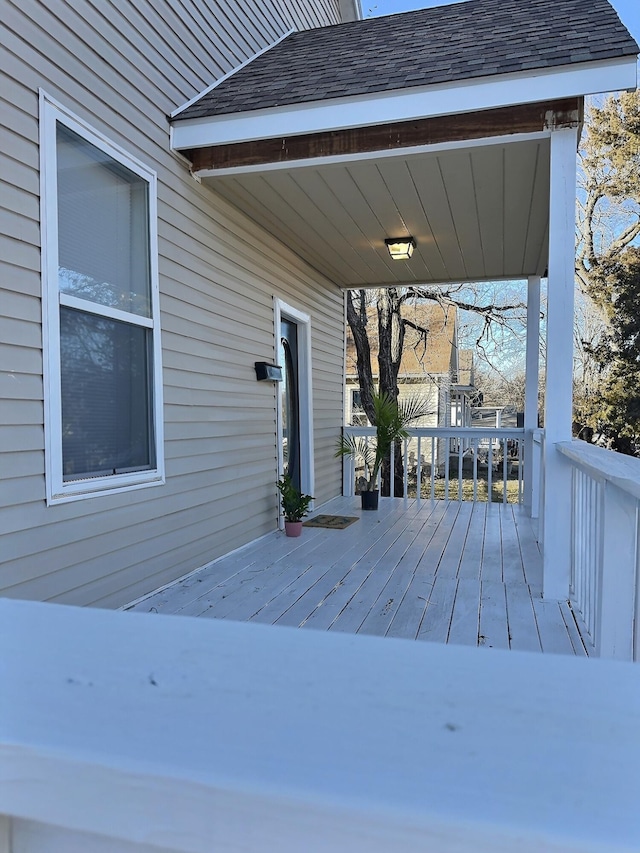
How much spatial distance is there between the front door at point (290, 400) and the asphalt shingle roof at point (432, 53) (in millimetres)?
2159

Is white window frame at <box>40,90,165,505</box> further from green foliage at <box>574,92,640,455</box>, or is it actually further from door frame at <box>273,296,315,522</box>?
green foliage at <box>574,92,640,455</box>

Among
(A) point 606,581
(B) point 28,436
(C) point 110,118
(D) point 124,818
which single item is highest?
(C) point 110,118

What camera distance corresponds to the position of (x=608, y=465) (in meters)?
2.14

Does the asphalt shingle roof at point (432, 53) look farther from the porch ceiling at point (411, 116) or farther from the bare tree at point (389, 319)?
the bare tree at point (389, 319)

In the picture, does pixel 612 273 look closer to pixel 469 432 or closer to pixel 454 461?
pixel 454 461

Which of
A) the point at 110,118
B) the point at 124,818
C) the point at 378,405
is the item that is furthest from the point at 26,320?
the point at 378,405

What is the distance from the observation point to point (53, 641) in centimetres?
54

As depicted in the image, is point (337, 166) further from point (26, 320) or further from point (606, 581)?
point (606, 581)

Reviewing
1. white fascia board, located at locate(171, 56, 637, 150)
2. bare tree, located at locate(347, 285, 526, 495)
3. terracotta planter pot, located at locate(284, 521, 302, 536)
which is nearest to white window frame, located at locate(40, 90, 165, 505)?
white fascia board, located at locate(171, 56, 637, 150)

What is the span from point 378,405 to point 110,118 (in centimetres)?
396

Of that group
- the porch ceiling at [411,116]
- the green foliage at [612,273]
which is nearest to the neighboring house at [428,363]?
the green foliage at [612,273]

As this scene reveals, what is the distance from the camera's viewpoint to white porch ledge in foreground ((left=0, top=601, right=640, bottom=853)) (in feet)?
1.19

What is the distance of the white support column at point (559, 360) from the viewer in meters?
3.22

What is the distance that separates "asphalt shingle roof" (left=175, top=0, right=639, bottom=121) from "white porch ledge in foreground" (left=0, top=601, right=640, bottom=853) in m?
3.47
